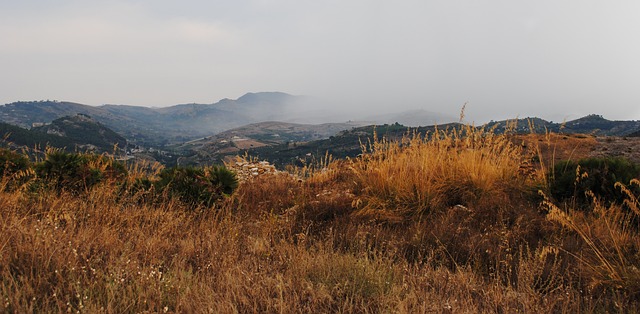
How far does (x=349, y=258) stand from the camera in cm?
299

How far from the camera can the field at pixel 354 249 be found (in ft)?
7.61

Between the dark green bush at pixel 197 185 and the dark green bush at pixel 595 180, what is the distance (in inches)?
188

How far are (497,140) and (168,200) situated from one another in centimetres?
590

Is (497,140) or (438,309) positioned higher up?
(497,140)

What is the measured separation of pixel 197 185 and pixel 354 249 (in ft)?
9.60

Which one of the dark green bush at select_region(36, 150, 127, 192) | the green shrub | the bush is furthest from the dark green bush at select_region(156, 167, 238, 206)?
the bush

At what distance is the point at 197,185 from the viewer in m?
5.41

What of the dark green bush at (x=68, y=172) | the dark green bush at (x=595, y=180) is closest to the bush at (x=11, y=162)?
the dark green bush at (x=68, y=172)

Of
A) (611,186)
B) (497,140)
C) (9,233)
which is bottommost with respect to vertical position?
(9,233)

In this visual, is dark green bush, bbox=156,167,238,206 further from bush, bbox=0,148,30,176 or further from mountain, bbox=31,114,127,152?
mountain, bbox=31,114,127,152

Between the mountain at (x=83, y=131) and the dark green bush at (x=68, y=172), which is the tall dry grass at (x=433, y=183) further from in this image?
the mountain at (x=83, y=131)

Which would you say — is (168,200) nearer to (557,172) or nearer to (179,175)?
(179,175)

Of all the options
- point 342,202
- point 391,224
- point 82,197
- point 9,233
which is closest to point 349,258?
point 391,224

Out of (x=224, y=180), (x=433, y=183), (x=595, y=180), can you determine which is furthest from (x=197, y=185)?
(x=595, y=180)
